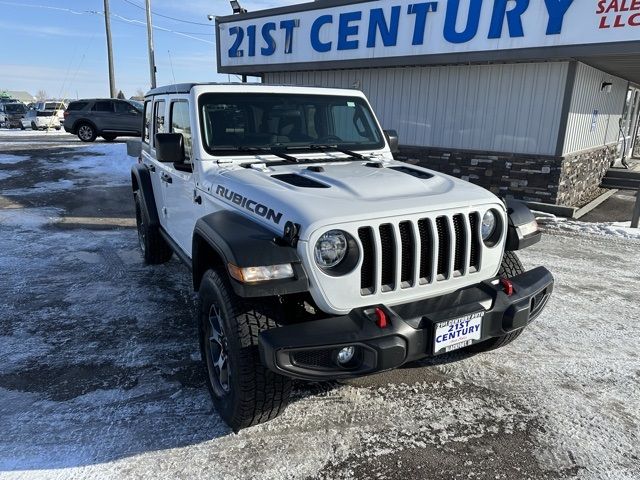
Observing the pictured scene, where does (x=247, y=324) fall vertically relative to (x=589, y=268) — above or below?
above

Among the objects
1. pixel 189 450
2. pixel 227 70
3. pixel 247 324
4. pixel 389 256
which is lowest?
pixel 189 450

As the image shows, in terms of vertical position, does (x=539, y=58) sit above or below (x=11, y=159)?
above

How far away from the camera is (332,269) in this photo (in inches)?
97.8

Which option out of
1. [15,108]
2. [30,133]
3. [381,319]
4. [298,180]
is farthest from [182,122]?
[15,108]

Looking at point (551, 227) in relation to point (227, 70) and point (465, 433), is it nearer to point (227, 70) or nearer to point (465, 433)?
point (465, 433)

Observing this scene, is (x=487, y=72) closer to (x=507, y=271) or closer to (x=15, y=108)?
(x=507, y=271)

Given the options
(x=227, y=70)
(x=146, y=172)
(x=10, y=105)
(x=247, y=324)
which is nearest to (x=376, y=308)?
(x=247, y=324)

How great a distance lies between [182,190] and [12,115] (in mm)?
33230

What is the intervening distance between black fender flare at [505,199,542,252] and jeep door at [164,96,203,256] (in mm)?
2157

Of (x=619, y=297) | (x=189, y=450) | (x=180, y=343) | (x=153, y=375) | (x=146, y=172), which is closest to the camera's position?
(x=189, y=450)

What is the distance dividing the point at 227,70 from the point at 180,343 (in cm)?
1111

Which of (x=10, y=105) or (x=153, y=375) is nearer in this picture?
(x=153, y=375)

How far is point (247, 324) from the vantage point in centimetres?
249

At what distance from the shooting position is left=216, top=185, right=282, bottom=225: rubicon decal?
8.61 feet
